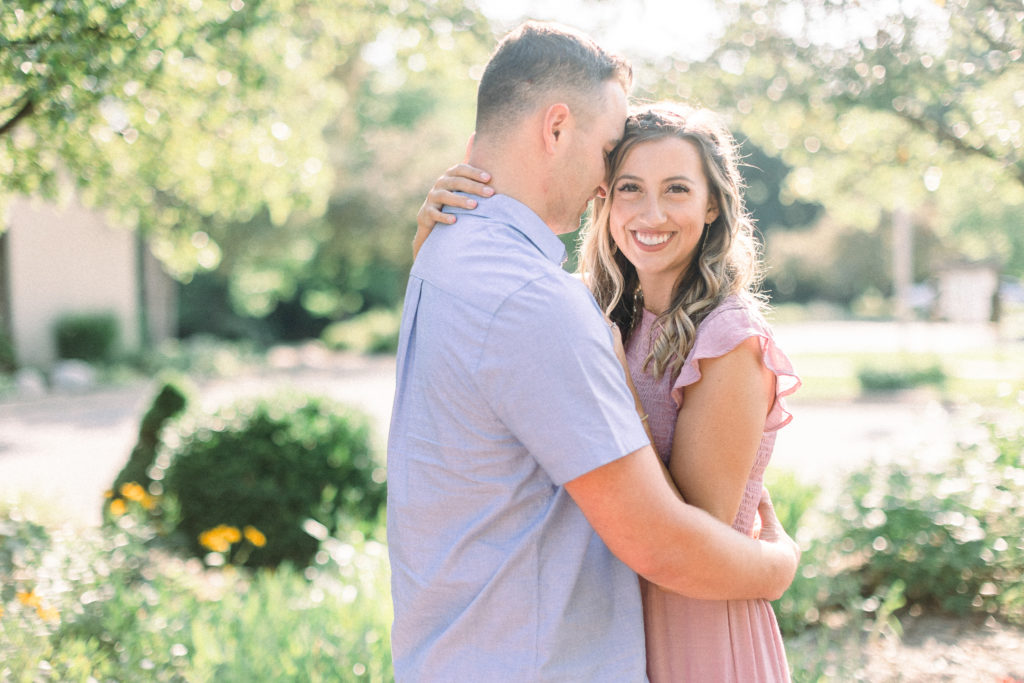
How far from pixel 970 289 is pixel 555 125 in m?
27.9

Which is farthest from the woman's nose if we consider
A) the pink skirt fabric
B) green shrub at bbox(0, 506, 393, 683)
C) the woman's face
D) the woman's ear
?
green shrub at bbox(0, 506, 393, 683)

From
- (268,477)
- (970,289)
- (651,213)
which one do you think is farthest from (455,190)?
(970,289)

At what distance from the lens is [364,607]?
3801 mm

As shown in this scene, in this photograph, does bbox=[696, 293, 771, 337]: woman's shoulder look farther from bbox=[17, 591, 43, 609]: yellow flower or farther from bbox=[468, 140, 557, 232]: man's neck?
bbox=[17, 591, 43, 609]: yellow flower

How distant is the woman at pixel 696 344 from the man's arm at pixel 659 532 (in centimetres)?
14

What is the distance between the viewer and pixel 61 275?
817 inches

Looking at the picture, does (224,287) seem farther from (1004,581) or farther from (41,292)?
(1004,581)

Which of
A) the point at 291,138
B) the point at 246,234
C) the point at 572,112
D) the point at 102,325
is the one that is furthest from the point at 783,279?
the point at 572,112

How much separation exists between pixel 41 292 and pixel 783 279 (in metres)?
37.2

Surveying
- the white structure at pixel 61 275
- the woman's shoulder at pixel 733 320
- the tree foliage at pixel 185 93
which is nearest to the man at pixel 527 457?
the woman's shoulder at pixel 733 320

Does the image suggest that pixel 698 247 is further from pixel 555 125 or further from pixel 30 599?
pixel 30 599

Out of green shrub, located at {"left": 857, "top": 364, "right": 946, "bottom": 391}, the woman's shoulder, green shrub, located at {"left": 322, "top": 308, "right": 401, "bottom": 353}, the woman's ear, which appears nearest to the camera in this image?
the woman's shoulder

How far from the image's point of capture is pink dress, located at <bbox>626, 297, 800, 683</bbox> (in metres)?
1.76

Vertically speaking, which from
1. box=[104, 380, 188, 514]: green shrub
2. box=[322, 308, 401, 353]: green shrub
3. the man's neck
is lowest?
box=[322, 308, 401, 353]: green shrub
